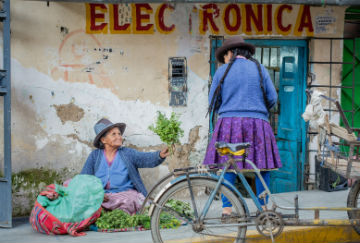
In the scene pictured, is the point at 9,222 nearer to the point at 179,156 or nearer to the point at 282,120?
the point at 179,156

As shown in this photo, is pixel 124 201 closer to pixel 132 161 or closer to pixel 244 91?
pixel 132 161

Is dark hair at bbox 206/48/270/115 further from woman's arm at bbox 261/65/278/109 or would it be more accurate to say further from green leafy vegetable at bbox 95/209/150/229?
green leafy vegetable at bbox 95/209/150/229

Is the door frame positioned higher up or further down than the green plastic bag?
higher up

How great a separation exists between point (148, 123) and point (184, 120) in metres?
0.49

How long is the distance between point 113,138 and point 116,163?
29 cm

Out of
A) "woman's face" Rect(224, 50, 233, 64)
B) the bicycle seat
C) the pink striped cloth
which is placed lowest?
the pink striped cloth

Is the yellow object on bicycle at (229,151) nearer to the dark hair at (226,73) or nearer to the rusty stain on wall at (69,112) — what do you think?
the dark hair at (226,73)

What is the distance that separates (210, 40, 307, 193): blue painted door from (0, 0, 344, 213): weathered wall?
377mm

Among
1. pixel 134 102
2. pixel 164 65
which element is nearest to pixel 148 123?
pixel 134 102

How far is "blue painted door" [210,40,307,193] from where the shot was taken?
7.12m

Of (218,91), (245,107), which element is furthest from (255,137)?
(218,91)

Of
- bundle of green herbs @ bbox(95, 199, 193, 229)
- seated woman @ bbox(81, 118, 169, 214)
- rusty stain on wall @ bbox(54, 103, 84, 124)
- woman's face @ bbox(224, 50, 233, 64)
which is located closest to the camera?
woman's face @ bbox(224, 50, 233, 64)

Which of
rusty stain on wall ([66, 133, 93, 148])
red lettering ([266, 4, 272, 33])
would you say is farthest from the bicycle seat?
red lettering ([266, 4, 272, 33])

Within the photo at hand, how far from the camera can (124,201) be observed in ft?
18.0
